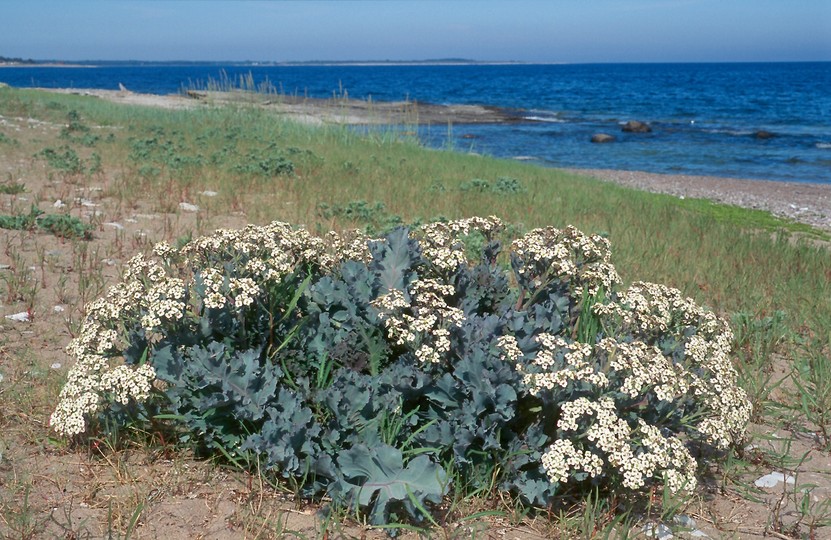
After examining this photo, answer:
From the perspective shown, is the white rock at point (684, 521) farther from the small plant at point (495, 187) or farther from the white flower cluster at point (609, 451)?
the small plant at point (495, 187)

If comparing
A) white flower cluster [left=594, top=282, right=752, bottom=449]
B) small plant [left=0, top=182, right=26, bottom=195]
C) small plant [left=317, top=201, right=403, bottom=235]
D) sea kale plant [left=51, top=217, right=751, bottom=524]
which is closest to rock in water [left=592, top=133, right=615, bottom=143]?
small plant [left=317, top=201, right=403, bottom=235]

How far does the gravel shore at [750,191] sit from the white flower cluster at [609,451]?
1255 cm

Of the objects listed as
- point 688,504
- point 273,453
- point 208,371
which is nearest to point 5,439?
point 208,371

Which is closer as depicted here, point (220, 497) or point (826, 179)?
point (220, 497)

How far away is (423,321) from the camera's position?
A: 3271 millimetres

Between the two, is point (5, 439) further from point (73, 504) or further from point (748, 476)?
point (748, 476)

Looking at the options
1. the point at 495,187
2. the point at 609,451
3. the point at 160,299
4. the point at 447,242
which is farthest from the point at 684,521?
the point at 495,187

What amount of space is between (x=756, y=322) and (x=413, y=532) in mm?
3690

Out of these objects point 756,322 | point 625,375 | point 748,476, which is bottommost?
point 748,476

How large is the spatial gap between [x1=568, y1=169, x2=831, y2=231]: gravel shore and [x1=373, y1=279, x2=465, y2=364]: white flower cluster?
1273cm

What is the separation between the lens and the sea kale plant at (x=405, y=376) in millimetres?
3078

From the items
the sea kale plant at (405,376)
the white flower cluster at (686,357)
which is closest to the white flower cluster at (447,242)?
the sea kale plant at (405,376)

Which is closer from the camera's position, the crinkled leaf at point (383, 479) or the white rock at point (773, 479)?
the crinkled leaf at point (383, 479)

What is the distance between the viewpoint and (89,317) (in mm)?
3812
